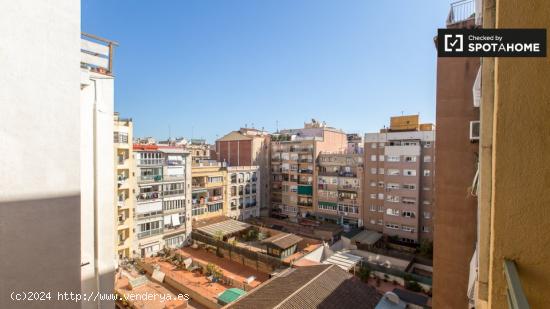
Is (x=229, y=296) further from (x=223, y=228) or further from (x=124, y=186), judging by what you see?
(x=124, y=186)

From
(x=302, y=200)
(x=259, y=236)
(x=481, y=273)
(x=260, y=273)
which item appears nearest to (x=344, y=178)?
(x=302, y=200)

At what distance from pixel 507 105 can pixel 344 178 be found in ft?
125

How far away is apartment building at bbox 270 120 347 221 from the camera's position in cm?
4262

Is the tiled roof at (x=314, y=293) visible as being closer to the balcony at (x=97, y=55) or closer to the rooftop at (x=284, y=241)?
Result: the rooftop at (x=284, y=241)

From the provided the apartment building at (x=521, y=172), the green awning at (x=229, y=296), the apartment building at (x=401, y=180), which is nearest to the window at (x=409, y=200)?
the apartment building at (x=401, y=180)

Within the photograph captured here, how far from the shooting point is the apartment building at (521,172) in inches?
69.7

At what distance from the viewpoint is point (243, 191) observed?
4209cm

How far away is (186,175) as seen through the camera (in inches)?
1293

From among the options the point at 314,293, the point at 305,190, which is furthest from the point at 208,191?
the point at 314,293

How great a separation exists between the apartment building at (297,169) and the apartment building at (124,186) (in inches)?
960

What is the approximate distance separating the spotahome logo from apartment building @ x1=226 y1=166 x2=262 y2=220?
1517 inches

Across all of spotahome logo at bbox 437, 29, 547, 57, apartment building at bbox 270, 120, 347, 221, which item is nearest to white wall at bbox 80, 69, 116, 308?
spotahome logo at bbox 437, 29, 547, 57

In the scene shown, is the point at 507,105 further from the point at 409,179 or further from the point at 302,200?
the point at 302,200

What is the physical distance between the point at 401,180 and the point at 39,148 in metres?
35.6
